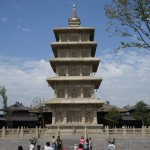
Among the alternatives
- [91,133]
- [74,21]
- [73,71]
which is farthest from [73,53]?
[91,133]

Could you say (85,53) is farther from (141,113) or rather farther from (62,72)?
(141,113)

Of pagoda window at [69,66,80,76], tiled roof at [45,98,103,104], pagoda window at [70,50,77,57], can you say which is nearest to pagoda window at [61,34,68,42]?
pagoda window at [70,50,77,57]

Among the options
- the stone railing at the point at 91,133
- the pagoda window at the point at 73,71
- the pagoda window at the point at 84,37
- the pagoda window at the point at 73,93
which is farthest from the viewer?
the pagoda window at the point at 84,37

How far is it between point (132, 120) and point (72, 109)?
19.9 m

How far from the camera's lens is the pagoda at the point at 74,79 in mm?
41969

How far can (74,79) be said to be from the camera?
42531 mm

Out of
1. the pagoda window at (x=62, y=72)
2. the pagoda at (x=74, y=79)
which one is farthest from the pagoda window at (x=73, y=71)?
the pagoda window at (x=62, y=72)

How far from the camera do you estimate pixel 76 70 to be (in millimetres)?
44281

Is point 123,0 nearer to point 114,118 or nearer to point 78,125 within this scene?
point 78,125

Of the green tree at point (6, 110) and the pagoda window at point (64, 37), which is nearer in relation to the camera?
the pagoda window at point (64, 37)

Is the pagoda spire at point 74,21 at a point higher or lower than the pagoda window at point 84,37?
higher

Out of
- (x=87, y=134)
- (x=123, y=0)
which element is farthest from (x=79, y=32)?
(x=123, y=0)

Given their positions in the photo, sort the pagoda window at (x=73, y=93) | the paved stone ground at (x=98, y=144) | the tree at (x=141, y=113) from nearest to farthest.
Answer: the paved stone ground at (x=98, y=144)
the pagoda window at (x=73, y=93)
the tree at (x=141, y=113)

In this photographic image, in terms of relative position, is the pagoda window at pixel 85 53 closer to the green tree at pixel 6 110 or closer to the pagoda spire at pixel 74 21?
the pagoda spire at pixel 74 21
